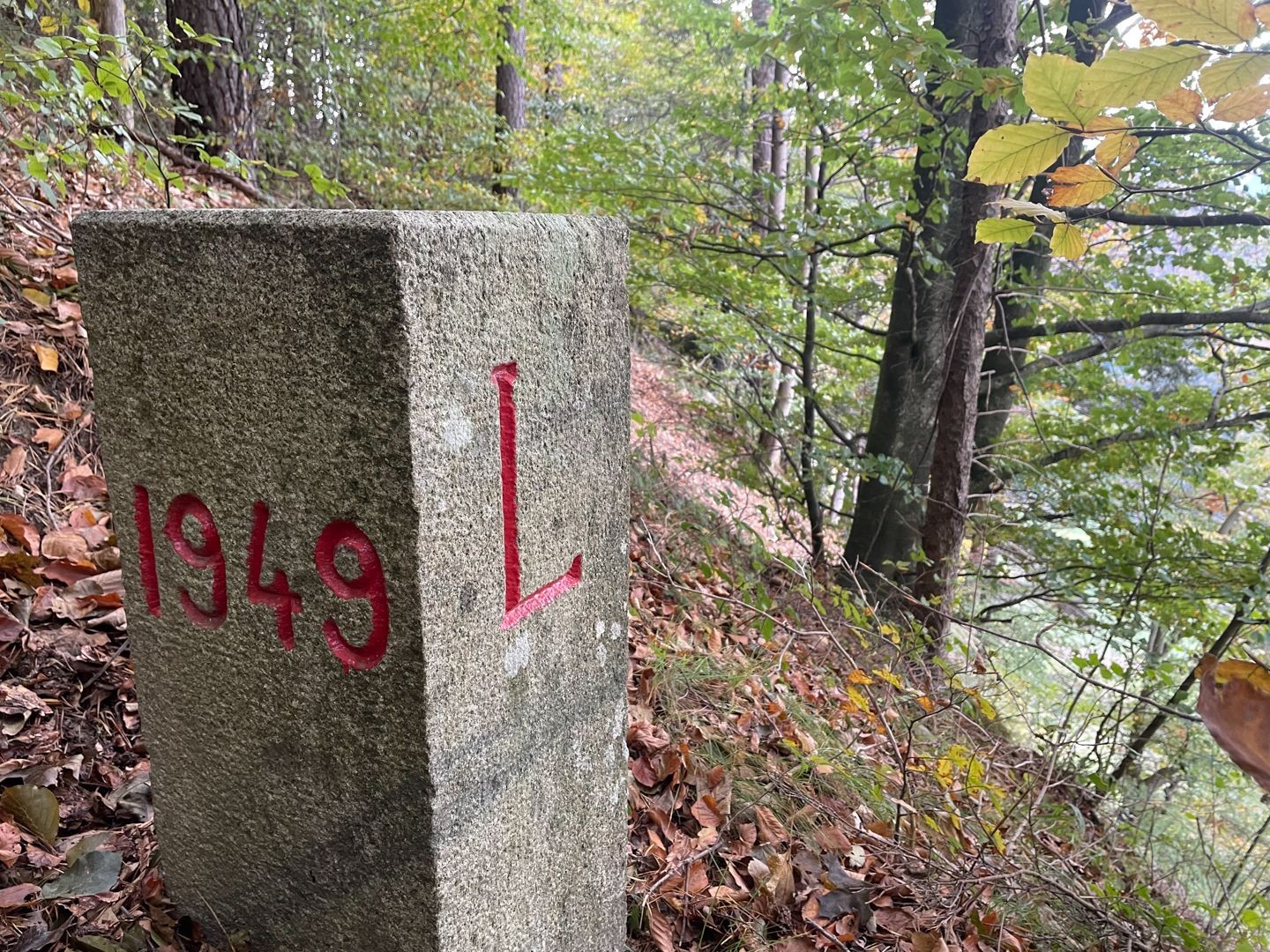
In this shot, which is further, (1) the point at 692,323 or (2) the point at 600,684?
(1) the point at 692,323

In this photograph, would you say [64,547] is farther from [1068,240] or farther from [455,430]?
[1068,240]

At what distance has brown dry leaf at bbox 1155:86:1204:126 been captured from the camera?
2.99 ft

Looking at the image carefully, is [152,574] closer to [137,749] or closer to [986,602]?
[137,749]

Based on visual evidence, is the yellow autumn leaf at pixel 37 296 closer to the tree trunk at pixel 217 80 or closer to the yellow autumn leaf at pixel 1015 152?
the tree trunk at pixel 217 80

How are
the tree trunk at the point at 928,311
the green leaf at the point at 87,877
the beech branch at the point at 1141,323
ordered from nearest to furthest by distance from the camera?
the green leaf at the point at 87,877, the tree trunk at the point at 928,311, the beech branch at the point at 1141,323

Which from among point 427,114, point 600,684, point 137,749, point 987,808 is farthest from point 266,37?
point 987,808

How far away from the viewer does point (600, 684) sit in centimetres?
150

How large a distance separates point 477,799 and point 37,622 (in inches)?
66.3

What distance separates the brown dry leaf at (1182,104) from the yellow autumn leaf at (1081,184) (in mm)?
101

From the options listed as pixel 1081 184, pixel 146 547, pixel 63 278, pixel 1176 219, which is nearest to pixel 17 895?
pixel 146 547

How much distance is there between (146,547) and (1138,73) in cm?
159

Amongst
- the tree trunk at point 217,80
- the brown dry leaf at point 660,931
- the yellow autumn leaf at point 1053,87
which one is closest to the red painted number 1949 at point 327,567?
the yellow autumn leaf at point 1053,87

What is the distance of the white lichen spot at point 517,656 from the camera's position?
3.85 feet

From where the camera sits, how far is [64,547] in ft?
7.38
